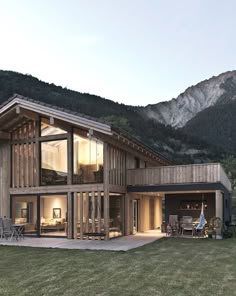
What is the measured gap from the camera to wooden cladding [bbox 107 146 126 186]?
50.0 feet

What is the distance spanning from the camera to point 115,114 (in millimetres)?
59500

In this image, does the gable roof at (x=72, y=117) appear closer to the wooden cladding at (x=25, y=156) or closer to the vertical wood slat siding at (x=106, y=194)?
the vertical wood slat siding at (x=106, y=194)

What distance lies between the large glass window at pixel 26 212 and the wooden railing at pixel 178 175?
446 centimetres

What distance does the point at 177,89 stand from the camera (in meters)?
122

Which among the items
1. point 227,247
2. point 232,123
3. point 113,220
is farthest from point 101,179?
point 232,123

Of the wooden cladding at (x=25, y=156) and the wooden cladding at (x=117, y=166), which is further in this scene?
the wooden cladding at (x=25, y=156)

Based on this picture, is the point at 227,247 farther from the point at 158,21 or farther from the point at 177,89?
the point at 177,89

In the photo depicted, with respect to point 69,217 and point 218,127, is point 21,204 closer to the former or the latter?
point 69,217

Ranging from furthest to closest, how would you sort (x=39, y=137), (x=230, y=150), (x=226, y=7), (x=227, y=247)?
(x=230, y=150), (x=226, y=7), (x=39, y=137), (x=227, y=247)

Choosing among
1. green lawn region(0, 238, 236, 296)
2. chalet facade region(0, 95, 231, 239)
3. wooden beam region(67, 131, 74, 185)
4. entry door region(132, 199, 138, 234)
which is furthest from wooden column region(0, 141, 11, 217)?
green lawn region(0, 238, 236, 296)

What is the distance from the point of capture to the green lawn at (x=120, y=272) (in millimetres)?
6164

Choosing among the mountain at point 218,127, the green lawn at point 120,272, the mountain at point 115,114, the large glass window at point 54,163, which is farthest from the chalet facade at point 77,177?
the mountain at point 218,127

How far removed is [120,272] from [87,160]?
8.06m

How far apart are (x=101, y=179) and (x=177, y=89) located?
11091 centimetres
